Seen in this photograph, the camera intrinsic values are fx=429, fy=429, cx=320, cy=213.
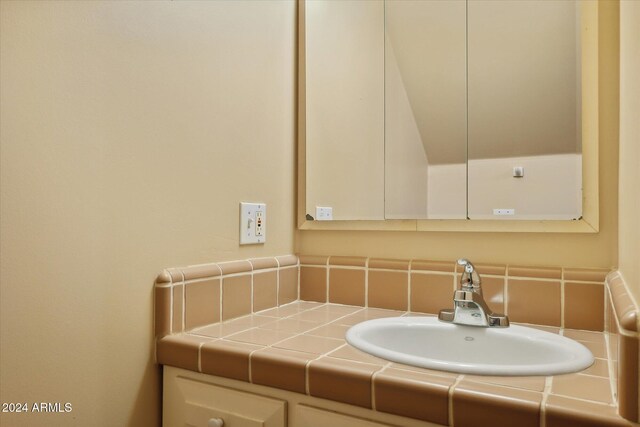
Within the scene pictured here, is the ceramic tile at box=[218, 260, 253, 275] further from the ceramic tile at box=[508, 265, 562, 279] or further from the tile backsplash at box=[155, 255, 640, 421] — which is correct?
the ceramic tile at box=[508, 265, 562, 279]

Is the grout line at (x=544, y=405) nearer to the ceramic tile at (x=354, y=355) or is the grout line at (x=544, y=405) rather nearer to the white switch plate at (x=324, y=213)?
the ceramic tile at (x=354, y=355)

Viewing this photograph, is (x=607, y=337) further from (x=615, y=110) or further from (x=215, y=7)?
(x=215, y=7)

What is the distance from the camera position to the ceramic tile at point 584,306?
94cm

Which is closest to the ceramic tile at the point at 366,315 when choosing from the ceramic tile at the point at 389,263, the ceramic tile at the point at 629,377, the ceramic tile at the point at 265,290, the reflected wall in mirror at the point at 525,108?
the ceramic tile at the point at 389,263

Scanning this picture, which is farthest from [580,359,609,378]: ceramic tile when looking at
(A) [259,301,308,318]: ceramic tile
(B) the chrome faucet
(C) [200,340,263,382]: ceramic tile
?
(A) [259,301,308,318]: ceramic tile

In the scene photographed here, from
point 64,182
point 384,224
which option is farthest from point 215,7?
point 384,224

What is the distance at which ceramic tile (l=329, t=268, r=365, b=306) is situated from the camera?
1212mm

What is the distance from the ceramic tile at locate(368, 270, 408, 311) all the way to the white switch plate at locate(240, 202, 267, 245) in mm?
324

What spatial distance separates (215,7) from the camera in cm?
102

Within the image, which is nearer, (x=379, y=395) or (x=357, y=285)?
(x=379, y=395)

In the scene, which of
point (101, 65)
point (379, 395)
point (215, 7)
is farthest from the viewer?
point (215, 7)

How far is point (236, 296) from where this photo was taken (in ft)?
3.44

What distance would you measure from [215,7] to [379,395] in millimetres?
917

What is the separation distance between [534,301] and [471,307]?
173 millimetres
